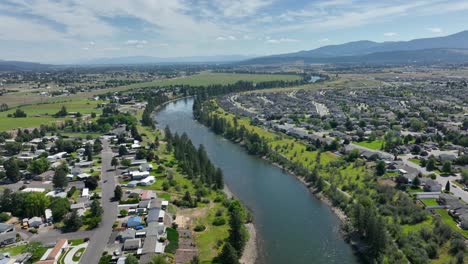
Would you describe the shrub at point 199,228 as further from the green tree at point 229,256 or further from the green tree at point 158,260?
the green tree at point 158,260

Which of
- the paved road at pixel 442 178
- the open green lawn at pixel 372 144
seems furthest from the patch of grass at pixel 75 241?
the open green lawn at pixel 372 144

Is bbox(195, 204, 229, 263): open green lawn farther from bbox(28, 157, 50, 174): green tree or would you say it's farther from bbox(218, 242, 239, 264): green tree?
bbox(28, 157, 50, 174): green tree

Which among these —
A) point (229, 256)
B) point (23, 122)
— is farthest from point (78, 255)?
point (23, 122)

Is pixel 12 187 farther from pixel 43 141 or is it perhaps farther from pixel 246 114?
pixel 246 114

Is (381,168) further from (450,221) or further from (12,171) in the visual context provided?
(12,171)

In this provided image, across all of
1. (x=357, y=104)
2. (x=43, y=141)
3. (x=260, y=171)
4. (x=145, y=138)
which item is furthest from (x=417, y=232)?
(x=357, y=104)

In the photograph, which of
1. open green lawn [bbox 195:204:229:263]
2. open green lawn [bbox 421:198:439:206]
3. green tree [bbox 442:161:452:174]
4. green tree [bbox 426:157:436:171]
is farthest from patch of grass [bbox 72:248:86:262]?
Answer: green tree [bbox 442:161:452:174]
